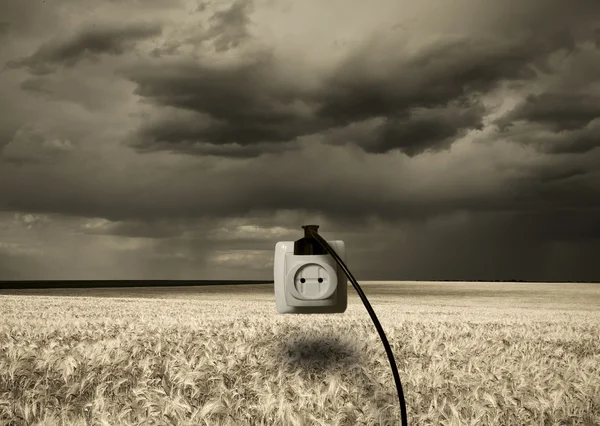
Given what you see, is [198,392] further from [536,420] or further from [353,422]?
[536,420]

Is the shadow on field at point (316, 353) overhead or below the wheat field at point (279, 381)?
overhead

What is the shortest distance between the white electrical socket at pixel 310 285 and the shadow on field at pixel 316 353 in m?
3.00

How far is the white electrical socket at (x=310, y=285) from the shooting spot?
337cm

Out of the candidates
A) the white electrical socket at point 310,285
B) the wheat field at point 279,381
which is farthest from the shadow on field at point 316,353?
the white electrical socket at point 310,285

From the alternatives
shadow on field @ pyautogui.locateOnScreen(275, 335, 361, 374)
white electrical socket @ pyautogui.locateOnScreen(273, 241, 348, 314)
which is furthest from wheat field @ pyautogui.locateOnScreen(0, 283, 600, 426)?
white electrical socket @ pyautogui.locateOnScreen(273, 241, 348, 314)

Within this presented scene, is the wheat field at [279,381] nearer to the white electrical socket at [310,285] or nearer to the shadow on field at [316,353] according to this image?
the shadow on field at [316,353]

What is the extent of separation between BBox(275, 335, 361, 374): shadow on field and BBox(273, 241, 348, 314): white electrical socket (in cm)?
300

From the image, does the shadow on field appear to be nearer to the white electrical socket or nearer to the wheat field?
the wheat field

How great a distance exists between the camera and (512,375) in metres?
6.77

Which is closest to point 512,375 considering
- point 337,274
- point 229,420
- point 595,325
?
point 229,420

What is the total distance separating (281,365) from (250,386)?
0.68 m

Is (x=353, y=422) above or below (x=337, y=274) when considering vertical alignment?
below

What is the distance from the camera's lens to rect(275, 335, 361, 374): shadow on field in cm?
644

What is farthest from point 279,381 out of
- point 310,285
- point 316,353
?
point 310,285
